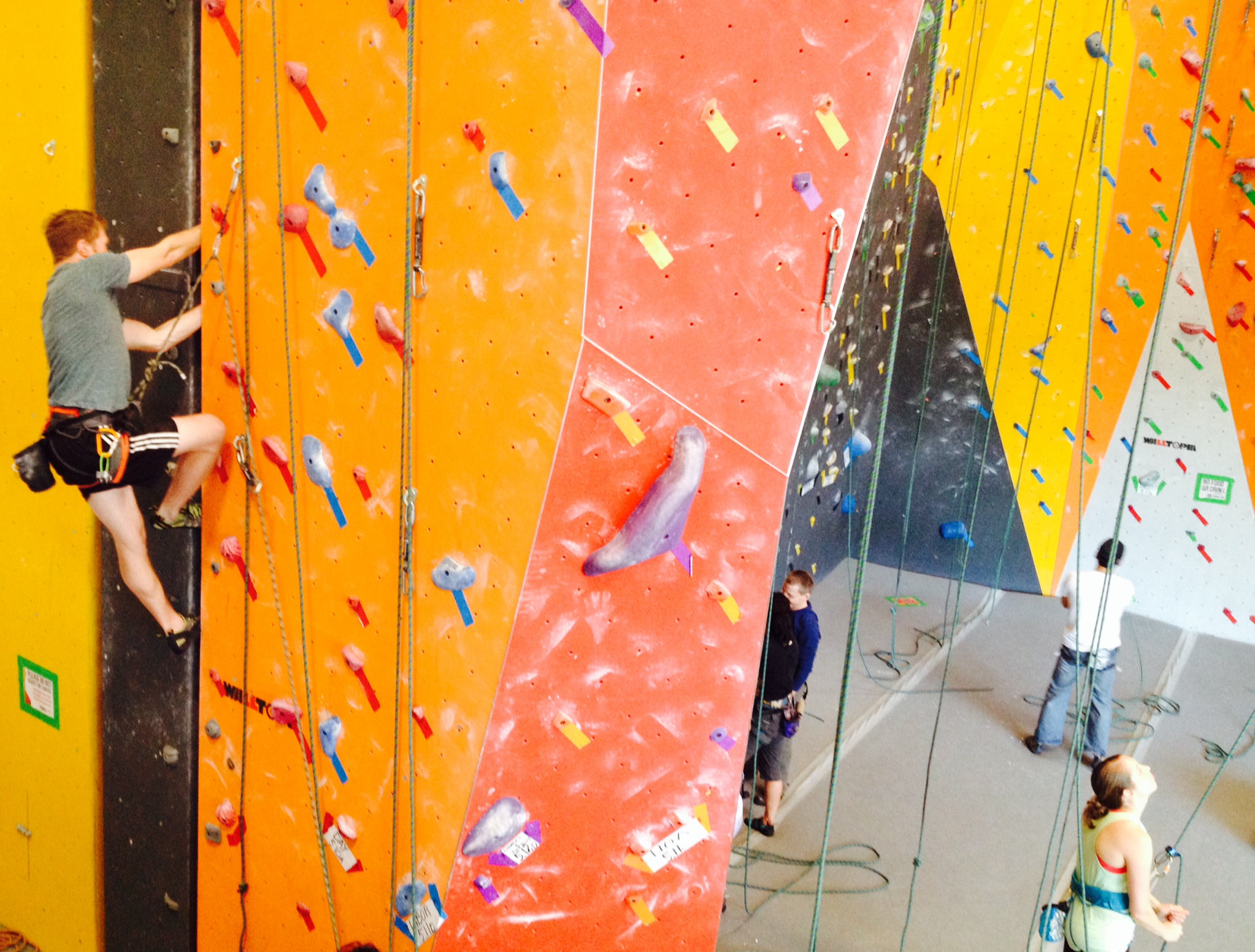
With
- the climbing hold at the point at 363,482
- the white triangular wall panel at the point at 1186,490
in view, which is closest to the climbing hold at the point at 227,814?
the climbing hold at the point at 363,482

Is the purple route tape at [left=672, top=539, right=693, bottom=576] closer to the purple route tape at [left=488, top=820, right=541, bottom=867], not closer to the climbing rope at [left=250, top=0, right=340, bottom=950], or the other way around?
the purple route tape at [left=488, top=820, right=541, bottom=867]

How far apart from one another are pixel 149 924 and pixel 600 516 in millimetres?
2429

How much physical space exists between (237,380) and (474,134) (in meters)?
1.06

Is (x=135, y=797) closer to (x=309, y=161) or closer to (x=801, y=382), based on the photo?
(x=309, y=161)

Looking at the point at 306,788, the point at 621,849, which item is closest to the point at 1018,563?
the point at 621,849

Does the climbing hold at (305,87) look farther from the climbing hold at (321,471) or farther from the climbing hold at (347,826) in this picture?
the climbing hold at (347,826)

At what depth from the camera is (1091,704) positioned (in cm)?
416

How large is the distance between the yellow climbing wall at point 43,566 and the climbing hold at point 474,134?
1.36 metres

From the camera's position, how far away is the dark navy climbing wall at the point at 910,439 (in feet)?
19.0

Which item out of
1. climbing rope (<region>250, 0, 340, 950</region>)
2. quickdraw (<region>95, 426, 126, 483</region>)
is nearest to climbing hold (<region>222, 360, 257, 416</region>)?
climbing rope (<region>250, 0, 340, 950</region>)

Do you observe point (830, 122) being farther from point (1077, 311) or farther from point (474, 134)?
point (1077, 311)

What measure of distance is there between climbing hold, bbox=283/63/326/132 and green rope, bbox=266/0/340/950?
72 millimetres

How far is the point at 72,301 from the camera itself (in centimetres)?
211

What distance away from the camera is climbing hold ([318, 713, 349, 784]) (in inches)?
97.1
